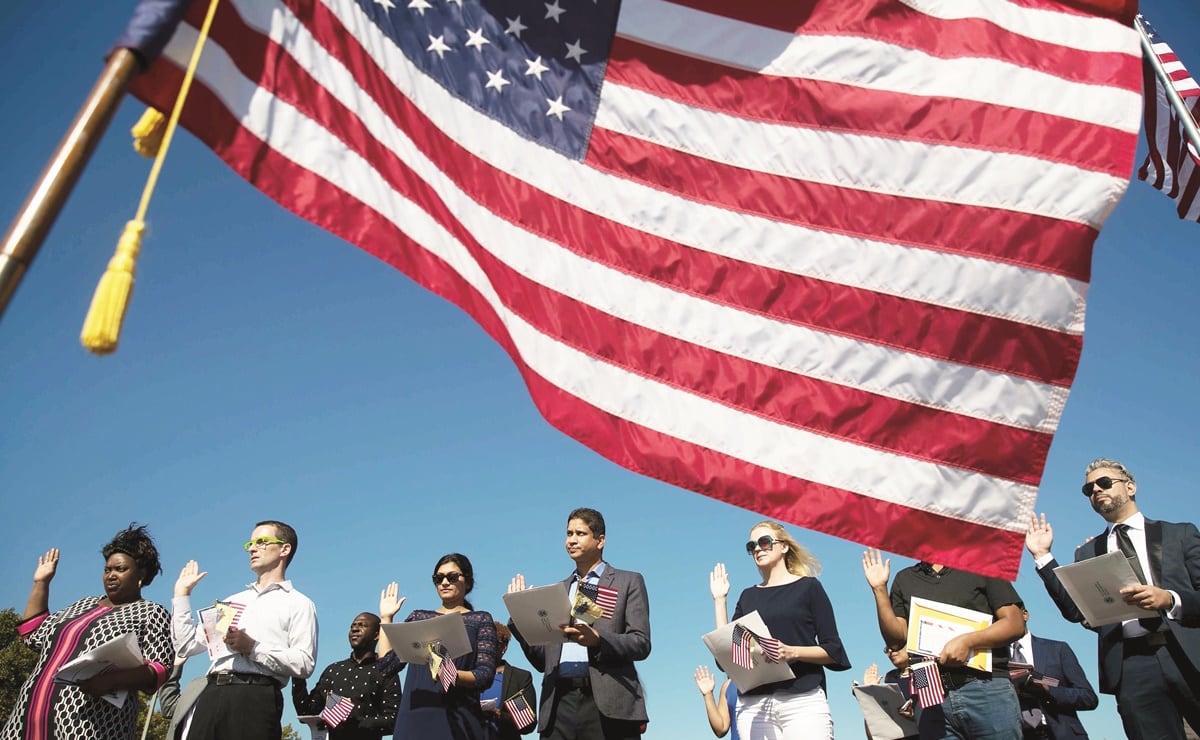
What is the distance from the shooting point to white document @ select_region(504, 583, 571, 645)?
20.3 ft

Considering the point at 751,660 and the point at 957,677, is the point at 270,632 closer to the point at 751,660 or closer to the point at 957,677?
the point at 751,660

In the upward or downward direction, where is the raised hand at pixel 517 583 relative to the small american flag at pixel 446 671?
→ upward

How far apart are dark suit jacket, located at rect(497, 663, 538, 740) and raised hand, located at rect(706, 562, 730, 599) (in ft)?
5.92

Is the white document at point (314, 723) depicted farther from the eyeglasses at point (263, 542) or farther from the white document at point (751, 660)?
the white document at point (751, 660)

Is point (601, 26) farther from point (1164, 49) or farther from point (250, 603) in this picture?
point (1164, 49)

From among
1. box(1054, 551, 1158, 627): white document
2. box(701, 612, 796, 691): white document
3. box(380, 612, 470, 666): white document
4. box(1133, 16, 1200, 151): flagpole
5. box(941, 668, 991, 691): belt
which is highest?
box(1133, 16, 1200, 151): flagpole

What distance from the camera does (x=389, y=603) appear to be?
855 cm

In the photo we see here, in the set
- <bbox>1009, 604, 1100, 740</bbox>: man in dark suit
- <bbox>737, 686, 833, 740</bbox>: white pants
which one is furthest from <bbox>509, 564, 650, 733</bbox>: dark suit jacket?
<bbox>1009, 604, 1100, 740</bbox>: man in dark suit

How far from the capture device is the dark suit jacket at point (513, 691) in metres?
8.34

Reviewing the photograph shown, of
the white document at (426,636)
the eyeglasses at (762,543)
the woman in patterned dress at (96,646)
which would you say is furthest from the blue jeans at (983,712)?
the woman in patterned dress at (96,646)

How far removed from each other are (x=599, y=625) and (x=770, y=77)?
3836 mm

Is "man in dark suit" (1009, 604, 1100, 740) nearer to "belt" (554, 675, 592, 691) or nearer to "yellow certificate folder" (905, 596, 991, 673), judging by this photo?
"yellow certificate folder" (905, 596, 991, 673)

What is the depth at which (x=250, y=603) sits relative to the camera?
23.0 feet

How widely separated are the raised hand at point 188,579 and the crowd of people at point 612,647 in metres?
0.01
